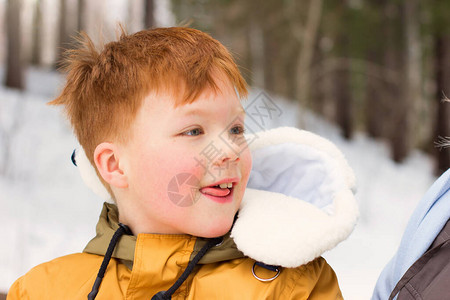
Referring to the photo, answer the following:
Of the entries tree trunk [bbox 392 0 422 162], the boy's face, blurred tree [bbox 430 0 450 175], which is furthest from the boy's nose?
tree trunk [bbox 392 0 422 162]

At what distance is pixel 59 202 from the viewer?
4.90 m

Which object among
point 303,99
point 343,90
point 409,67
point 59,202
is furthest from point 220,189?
point 343,90

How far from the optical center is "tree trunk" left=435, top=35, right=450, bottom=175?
6.78m

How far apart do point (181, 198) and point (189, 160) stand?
9 cm

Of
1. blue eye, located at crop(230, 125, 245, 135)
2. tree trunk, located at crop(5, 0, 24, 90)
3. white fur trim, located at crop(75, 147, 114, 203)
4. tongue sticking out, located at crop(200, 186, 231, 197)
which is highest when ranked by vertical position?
blue eye, located at crop(230, 125, 245, 135)

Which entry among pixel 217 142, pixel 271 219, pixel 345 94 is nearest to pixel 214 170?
pixel 217 142

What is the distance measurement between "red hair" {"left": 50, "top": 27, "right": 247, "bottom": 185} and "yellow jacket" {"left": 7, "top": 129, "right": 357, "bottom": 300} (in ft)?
0.95

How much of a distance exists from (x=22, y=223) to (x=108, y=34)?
3.16 m

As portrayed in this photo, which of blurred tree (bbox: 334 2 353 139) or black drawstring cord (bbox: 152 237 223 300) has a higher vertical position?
black drawstring cord (bbox: 152 237 223 300)

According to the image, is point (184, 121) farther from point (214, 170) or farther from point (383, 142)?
point (383, 142)

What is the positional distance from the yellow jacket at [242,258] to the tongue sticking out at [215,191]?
97 mm

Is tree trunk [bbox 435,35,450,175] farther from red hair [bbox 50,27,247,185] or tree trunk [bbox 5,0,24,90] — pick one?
tree trunk [bbox 5,0,24,90]

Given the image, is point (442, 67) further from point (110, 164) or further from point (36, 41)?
point (36, 41)

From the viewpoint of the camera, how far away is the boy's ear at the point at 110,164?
3.84 feet
